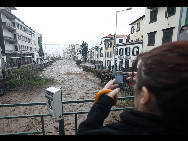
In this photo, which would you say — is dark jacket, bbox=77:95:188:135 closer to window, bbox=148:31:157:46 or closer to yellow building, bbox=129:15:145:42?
window, bbox=148:31:157:46

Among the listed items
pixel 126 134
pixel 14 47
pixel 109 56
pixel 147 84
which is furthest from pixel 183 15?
pixel 14 47

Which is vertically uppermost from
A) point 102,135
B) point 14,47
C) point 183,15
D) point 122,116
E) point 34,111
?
point 14,47

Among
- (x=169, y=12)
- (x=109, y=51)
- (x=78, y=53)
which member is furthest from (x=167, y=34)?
(x=78, y=53)

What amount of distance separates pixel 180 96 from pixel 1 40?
126ft

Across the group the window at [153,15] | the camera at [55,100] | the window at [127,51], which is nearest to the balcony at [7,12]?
the window at [127,51]

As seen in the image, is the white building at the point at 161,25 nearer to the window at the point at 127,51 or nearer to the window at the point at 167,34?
the window at the point at 167,34

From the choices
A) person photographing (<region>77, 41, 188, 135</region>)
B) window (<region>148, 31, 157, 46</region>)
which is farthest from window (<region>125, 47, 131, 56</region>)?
person photographing (<region>77, 41, 188, 135</region>)

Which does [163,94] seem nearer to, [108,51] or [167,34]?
→ [167,34]

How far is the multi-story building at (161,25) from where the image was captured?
12.9 meters

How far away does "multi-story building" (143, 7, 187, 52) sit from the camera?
12.9 meters

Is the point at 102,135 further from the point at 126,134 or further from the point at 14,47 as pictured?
the point at 14,47

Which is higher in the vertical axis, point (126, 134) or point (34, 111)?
point (126, 134)
